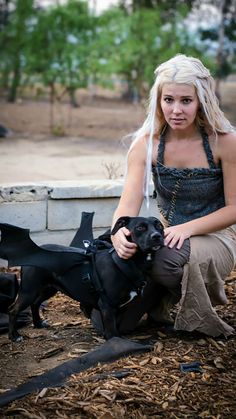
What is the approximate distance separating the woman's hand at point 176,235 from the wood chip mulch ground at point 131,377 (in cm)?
52

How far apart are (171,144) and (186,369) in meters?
1.15

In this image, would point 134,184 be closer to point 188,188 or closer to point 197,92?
point 188,188

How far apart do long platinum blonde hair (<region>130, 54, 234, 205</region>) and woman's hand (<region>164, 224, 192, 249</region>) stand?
0.27 m

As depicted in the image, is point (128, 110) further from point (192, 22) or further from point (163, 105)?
point (163, 105)

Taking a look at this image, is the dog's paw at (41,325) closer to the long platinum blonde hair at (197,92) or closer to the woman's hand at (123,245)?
the woman's hand at (123,245)

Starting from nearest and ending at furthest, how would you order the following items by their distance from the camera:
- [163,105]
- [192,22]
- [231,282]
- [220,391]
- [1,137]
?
[220,391] → [163,105] → [231,282] → [1,137] → [192,22]

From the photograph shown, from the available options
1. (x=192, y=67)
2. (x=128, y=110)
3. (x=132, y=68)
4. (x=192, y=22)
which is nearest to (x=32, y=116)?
(x=132, y=68)

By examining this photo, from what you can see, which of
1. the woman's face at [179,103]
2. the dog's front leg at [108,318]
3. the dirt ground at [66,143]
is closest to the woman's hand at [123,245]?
the dog's front leg at [108,318]

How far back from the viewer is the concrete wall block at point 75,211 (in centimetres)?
487

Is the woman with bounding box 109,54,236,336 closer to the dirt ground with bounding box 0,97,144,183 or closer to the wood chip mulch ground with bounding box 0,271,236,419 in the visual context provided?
the wood chip mulch ground with bounding box 0,271,236,419

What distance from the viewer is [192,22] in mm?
21734

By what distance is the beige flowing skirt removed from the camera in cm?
358

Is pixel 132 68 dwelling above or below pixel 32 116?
above

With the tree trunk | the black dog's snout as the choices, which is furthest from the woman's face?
the tree trunk
